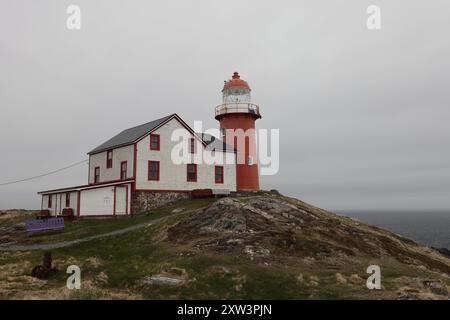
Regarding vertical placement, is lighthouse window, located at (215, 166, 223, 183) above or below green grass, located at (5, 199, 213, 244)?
above

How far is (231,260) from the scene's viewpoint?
19.8 metres

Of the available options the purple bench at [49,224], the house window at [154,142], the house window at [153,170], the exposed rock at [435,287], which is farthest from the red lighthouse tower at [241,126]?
the exposed rock at [435,287]

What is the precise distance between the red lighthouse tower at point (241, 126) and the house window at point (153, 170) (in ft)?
34.5

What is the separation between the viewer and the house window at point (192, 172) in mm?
40438

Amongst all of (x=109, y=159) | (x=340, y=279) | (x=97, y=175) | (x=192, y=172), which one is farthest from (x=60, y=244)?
(x=340, y=279)

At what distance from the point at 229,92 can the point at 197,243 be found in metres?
26.4

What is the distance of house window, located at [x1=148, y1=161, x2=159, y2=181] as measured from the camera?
3789cm

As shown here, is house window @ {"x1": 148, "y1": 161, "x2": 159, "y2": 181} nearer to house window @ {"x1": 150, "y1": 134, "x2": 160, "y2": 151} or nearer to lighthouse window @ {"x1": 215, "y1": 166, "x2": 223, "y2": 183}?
house window @ {"x1": 150, "y1": 134, "x2": 160, "y2": 151}

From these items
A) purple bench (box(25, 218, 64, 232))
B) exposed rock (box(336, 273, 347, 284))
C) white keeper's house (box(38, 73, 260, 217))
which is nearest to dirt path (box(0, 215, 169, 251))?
purple bench (box(25, 218, 64, 232))

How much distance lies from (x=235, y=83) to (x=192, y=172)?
12.4 m
